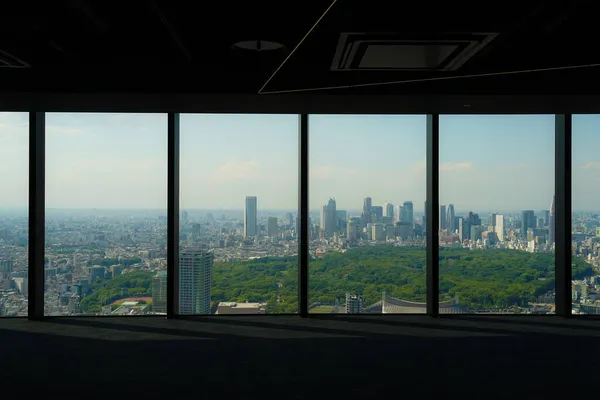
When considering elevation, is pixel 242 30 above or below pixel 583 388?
above

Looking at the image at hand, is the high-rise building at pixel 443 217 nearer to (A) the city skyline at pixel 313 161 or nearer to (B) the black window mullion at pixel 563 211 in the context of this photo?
(A) the city skyline at pixel 313 161

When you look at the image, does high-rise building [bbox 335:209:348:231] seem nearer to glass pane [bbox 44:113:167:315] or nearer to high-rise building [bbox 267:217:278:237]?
high-rise building [bbox 267:217:278:237]

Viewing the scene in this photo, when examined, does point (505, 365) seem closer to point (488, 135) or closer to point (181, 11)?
point (488, 135)

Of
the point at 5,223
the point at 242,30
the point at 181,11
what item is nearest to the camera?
the point at 181,11

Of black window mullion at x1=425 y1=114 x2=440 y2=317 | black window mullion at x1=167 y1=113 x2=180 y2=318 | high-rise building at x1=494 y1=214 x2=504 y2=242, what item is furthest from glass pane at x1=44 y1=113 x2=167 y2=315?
high-rise building at x1=494 y1=214 x2=504 y2=242

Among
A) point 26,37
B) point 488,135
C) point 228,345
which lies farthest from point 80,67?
point 488,135

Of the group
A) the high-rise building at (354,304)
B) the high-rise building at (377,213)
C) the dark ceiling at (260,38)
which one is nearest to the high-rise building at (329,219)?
the high-rise building at (377,213)

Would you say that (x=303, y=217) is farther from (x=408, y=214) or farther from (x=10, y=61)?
(x=10, y=61)
